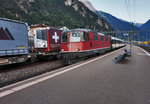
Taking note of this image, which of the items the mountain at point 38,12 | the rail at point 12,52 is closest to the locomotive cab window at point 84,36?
the rail at point 12,52

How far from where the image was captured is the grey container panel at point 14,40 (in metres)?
7.41

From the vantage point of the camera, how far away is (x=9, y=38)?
7.80 m

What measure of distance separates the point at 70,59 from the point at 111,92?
5989 mm

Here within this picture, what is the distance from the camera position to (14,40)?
322 inches

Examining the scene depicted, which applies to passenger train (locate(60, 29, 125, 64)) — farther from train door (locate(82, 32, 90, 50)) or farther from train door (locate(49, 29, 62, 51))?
train door (locate(49, 29, 62, 51))

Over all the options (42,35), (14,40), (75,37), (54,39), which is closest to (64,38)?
(75,37)

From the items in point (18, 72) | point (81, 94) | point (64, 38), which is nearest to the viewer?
point (81, 94)

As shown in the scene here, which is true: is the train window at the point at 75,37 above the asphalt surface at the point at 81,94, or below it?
above

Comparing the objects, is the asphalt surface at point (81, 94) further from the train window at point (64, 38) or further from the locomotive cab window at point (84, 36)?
the train window at point (64, 38)

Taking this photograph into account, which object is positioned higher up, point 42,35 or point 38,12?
point 38,12

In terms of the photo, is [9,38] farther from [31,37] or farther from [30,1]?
[30,1]

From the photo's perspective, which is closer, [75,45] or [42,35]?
[75,45]

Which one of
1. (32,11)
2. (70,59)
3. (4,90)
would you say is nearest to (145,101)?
(4,90)

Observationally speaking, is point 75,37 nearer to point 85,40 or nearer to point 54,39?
point 85,40
